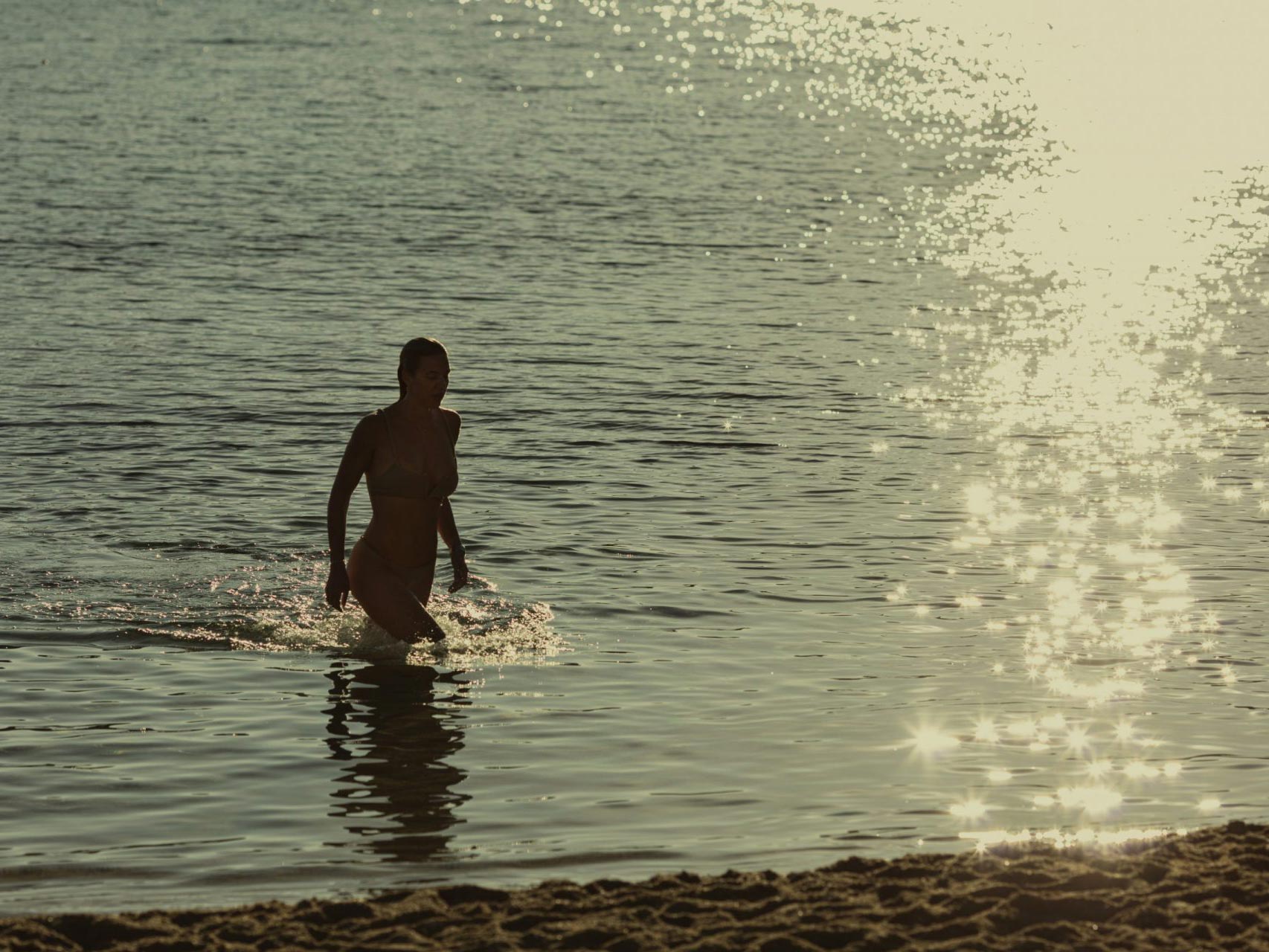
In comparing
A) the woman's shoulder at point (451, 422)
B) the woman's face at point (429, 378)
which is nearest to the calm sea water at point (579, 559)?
the woman's shoulder at point (451, 422)

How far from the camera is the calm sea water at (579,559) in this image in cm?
976

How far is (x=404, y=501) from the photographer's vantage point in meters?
11.8

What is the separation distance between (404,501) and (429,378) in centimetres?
93

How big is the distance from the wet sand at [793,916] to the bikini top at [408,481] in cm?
390

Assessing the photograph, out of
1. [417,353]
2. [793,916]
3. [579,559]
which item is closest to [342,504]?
[417,353]


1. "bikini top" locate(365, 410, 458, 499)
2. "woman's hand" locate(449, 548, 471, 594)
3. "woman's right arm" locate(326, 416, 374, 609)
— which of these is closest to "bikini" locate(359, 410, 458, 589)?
"bikini top" locate(365, 410, 458, 499)

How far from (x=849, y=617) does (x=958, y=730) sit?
2391mm

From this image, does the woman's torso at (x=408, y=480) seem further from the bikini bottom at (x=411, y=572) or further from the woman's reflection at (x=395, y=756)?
the woman's reflection at (x=395, y=756)

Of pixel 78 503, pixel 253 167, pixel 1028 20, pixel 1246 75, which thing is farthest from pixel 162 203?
pixel 1028 20

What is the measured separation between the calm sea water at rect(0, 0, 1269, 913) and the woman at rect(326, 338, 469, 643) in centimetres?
47

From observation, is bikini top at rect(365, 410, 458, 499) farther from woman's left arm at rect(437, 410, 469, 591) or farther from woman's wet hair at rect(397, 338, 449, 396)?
woman's wet hair at rect(397, 338, 449, 396)

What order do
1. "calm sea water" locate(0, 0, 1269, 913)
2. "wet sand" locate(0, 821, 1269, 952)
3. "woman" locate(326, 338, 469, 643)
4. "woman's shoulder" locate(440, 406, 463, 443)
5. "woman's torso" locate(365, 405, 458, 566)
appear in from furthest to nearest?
1. "woman's shoulder" locate(440, 406, 463, 443)
2. "woman's torso" locate(365, 405, 458, 566)
3. "woman" locate(326, 338, 469, 643)
4. "calm sea water" locate(0, 0, 1269, 913)
5. "wet sand" locate(0, 821, 1269, 952)

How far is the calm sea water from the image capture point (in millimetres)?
9758

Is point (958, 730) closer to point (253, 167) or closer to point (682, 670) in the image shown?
point (682, 670)
